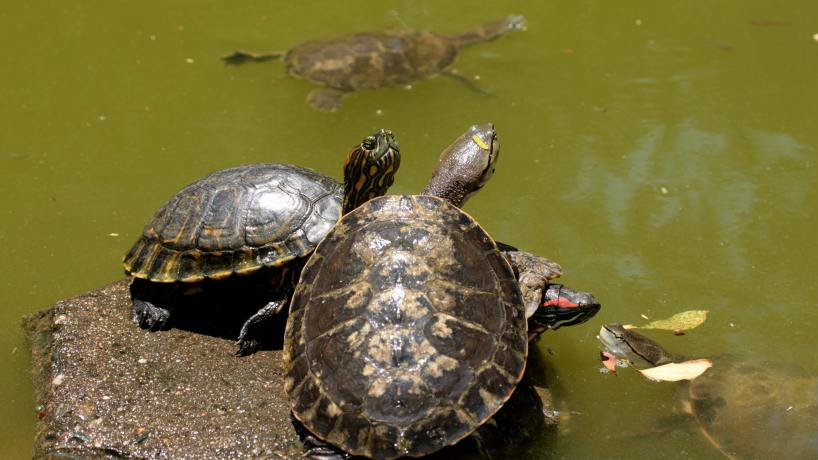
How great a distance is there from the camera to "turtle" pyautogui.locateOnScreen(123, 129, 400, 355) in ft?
14.0

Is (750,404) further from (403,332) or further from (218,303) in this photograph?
(218,303)

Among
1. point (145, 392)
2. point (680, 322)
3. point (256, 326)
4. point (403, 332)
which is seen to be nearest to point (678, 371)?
point (680, 322)

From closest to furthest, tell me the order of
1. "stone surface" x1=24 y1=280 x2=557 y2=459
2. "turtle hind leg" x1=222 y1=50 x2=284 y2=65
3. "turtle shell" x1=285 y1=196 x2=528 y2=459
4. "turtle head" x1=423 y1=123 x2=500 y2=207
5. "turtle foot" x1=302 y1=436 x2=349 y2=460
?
"turtle shell" x1=285 y1=196 x2=528 y2=459 → "turtle foot" x1=302 y1=436 x2=349 y2=460 → "stone surface" x1=24 y1=280 x2=557 y2=459 → "turtle head" x1=423 y1=123 x2=500 y2=207 → "turtle hind leg" x1=222 y1=50 x2=284 y2=65

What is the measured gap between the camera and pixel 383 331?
132 inches

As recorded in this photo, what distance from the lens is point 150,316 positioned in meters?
4.38

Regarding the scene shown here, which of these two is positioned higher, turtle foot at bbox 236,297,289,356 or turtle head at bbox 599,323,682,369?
turtle foot at bbox 236,297,289,356

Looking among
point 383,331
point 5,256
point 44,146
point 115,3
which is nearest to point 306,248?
point 383,331

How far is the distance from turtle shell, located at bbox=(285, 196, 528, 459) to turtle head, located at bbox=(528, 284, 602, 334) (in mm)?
539

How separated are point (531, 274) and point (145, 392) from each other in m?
2.10

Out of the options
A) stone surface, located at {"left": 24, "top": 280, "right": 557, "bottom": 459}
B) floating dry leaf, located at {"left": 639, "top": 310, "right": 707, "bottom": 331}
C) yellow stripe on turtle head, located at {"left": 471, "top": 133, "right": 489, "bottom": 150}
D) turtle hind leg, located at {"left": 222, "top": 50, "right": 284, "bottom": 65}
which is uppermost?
yellow stripe on turtle head, located at {"left": 471, "top": 133, "right": 489, "bottom": 150}

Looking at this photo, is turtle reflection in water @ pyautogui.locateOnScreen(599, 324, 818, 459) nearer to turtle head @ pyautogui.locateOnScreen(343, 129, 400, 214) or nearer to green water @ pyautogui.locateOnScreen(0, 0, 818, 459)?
green water @ pyautogui.locateOnScreen(0, 0, 818, 459)

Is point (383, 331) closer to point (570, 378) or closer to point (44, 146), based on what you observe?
point (570, 378)

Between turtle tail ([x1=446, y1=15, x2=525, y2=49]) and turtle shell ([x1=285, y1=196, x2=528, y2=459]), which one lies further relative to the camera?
turtle tail ([x1=446, y1=15, x2=525, y2=49])

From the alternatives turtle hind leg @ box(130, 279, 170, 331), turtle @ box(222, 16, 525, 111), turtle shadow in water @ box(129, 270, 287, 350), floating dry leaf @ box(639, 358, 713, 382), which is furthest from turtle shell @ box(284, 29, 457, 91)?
floating dry leaf @ box(639, 358, 713, 382)
